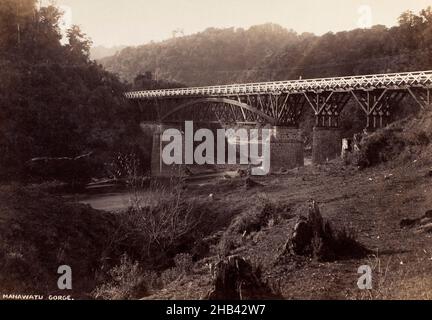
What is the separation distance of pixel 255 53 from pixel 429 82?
5111 inches

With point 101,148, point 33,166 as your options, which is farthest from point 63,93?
point 33,166

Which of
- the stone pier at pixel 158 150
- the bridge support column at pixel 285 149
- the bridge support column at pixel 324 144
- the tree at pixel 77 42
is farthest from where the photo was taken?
the tree at pixel 77 42

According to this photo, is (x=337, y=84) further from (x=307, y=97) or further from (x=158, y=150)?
(x=158, y=150)

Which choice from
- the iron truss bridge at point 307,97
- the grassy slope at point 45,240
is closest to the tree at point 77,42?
the iron truss bridge at point 307,97

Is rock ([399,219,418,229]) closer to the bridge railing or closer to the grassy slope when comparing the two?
the grassy slope

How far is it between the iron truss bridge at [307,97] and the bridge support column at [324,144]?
126 cm

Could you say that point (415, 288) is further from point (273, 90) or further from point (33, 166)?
point (33, 166)

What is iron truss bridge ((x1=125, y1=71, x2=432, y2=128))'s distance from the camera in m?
36.0

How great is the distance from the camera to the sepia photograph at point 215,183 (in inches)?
456

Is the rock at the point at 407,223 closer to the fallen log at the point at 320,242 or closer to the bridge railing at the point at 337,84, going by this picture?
the fallen log at the point at 320,242

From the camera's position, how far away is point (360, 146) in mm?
31812

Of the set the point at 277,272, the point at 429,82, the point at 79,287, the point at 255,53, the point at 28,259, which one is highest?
the point at 255,53
